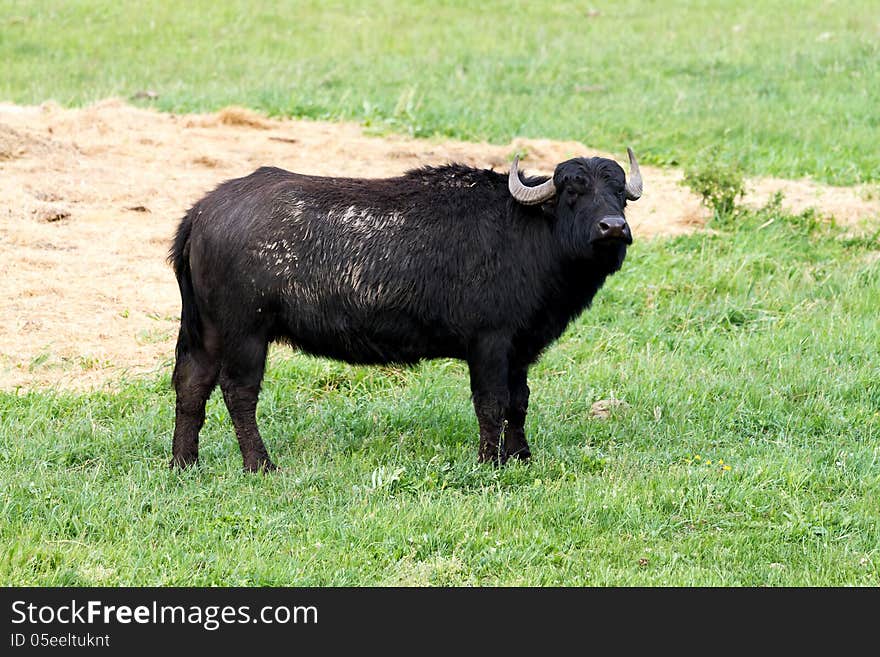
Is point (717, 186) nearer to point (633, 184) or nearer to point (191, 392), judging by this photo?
point (633, 184)

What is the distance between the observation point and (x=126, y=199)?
1216cm

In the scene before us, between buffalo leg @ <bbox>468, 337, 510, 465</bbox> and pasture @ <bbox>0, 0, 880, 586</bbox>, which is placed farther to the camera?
buffalo leg @ <bbox>468, 337, 510, 465</bbox>

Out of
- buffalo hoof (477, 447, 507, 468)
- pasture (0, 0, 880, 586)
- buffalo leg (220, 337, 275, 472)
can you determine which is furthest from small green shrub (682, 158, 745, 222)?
buffalo leg (220, 337, 275, 472)

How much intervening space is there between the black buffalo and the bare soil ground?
1.77 m

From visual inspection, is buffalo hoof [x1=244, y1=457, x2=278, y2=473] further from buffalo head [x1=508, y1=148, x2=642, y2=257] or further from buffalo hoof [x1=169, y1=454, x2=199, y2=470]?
buffalo head [x1=508, y1=148, x2=642, y2=257]

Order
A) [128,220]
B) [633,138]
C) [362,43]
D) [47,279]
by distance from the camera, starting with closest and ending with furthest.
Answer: [47,279], [128,220], [633,138], [362,43]

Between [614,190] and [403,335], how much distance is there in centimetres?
158

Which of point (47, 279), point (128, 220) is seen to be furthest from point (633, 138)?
point (47, 279)

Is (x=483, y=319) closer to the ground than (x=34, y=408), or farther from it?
farther from it

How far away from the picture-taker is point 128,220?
38.4ft

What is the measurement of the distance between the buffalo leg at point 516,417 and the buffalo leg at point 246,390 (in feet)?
4.96

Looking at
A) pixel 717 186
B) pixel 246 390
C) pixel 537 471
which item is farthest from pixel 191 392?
pixel 717 186

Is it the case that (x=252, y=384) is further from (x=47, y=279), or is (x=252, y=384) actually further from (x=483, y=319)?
(x=47, y=279)

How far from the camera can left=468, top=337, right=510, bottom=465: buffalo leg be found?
303 inches
